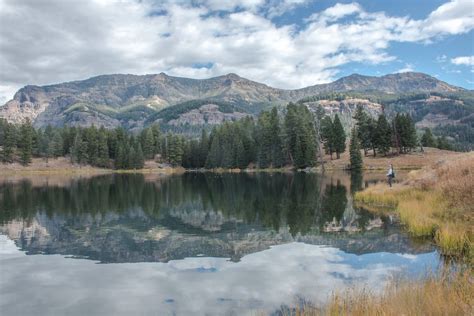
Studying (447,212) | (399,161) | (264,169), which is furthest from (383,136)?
(447,212)

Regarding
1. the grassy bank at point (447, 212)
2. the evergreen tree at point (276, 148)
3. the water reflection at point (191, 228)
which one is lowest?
the water reflection at point (191, 228)

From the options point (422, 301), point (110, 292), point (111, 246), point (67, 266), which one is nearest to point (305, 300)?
point (422, 301)

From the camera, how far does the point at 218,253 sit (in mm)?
22109

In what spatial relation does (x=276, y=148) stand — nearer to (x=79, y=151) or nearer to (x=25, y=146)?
(x=79, y=151)

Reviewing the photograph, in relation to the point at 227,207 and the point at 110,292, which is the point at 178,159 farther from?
the point at 110,292

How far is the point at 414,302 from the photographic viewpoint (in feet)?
33.2

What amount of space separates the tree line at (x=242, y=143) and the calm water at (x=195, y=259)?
90699 mm

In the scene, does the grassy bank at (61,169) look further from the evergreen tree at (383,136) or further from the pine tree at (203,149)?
the evergreen tree at (383,136)

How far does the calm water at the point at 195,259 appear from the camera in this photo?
1445cm

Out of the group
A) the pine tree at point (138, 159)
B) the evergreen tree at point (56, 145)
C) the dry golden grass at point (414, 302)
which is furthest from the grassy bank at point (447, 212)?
the evergreen tree at point (56, 145)

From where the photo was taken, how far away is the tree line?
410 ft

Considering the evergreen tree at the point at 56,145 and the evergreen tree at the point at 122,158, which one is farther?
the evergreen tree at the point at 122,158

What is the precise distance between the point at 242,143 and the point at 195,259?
12895cm

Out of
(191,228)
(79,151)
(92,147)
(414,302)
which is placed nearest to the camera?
(414,302)
